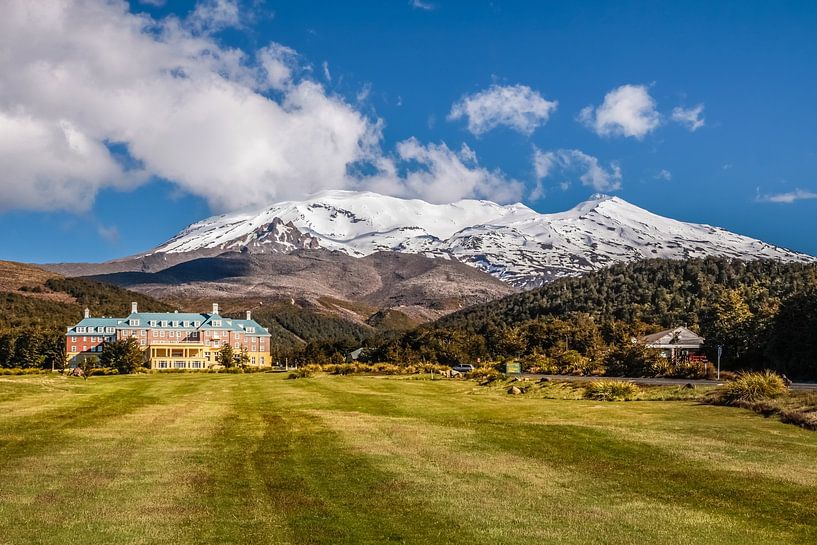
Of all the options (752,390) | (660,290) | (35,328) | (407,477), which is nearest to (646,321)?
(660,290)

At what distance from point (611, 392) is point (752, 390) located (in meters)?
6.31

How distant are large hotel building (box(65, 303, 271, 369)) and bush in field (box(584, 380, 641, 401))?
97.6 metres

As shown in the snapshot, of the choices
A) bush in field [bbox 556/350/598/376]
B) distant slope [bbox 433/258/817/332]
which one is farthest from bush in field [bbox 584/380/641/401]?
distant slope [bbox 433/258/817/332]

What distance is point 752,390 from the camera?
2555cm

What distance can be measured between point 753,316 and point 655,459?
54322 millimetres

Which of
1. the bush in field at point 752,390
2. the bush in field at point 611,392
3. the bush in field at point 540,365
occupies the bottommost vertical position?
the bush in field at point 540,365

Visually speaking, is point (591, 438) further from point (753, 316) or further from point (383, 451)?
point (753, 316)

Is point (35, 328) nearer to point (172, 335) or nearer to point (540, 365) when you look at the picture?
point (172, 335)

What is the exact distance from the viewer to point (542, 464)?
15.2 metres

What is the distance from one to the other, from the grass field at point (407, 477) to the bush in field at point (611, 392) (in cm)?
537

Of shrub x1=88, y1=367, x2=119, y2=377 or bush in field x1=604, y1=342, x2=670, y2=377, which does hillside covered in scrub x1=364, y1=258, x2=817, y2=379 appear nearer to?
bush in field x1=604, y1=342, x2=670, y2=377

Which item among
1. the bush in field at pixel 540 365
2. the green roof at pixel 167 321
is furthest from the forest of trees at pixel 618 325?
the green roof at pixel 167 321

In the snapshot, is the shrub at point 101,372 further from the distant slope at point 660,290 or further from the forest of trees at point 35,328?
the distant slope at point 660,290

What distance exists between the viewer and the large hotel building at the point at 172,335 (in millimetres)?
123812
